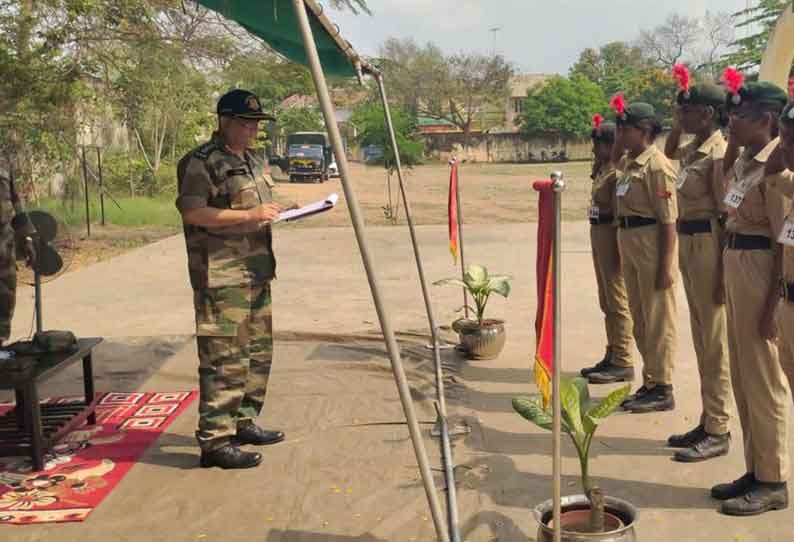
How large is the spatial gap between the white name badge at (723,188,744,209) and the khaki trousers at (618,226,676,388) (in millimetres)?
1241

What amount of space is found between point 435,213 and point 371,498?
55.1 ft

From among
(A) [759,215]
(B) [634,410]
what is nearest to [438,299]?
(B) [634,410]

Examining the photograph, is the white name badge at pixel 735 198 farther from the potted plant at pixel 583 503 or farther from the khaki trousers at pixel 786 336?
the potted plant at pixel 583 503

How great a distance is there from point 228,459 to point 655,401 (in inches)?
95.4

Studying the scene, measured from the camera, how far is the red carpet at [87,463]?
3.50m

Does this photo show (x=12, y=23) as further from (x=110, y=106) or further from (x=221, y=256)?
(x=221, y=256)

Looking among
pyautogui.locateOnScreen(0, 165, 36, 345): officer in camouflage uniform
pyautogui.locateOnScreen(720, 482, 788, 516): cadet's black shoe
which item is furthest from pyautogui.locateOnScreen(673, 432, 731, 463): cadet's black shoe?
pyautogui.locateOnScreen(0, 165, 36, 345): officer in camouflage uniform

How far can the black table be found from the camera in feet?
12.2

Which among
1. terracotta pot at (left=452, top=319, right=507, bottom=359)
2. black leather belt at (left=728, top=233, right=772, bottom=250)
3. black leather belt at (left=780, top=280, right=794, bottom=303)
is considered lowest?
terracotta pot at (left=452, top=319, right=507, bottom=359)

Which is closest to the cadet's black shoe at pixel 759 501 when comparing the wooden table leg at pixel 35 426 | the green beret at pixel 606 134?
the green beret at pixel 606 134

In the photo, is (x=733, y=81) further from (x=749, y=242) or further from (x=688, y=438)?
(x=688, y=438)

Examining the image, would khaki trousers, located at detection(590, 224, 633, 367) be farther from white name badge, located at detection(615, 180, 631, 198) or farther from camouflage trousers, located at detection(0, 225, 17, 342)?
camouflage trousers, located at detection(0, 225, 17, 342)

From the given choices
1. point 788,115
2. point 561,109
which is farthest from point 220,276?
point 561,109

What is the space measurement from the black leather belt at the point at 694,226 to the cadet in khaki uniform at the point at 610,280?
1359mm
